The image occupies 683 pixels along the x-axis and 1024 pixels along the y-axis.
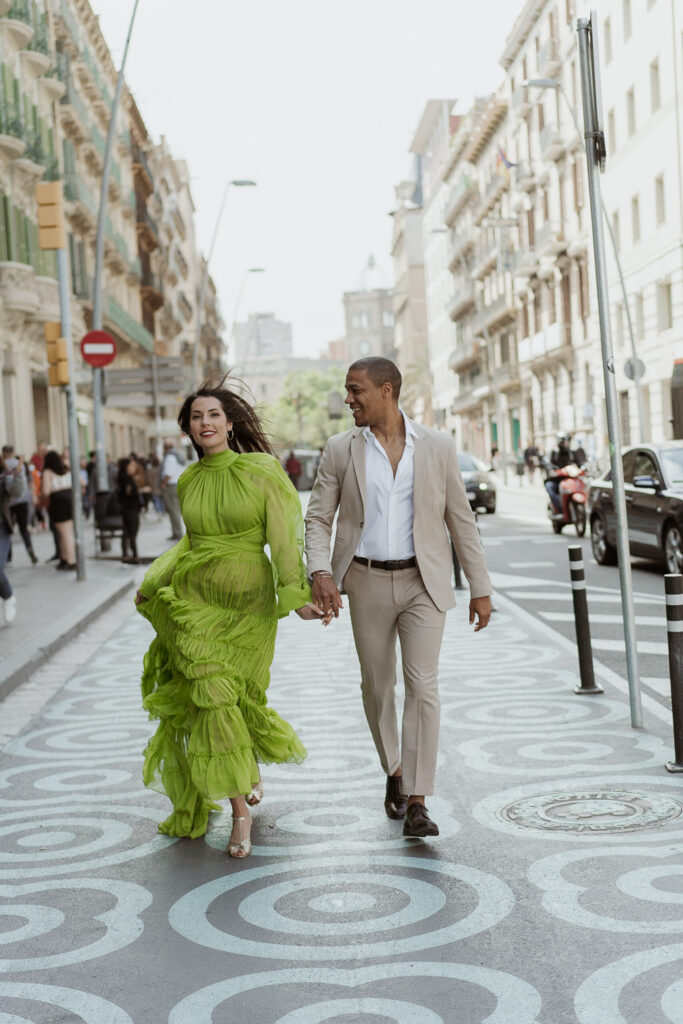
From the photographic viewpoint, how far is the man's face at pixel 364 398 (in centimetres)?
537

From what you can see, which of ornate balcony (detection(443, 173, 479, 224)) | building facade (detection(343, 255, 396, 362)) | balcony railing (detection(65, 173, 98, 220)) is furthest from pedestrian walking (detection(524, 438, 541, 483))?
building facade (detection(343, 255, 396, 362))

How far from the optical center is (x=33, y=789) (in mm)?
6609

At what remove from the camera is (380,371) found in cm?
539

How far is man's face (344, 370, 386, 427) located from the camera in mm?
5367

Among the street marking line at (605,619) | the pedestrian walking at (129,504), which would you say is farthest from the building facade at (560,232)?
the street marking line at (605,619)

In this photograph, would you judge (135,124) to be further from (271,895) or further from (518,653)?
(271,895)

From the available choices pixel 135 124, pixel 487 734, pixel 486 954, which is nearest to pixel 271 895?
pixel 486 954

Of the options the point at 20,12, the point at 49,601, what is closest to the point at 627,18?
the point at 20,12

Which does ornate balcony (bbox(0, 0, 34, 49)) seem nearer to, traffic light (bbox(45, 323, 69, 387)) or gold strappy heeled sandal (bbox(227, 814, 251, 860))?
traffic light (bbox(45, 323, 69, 387))

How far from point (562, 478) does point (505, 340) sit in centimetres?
4715

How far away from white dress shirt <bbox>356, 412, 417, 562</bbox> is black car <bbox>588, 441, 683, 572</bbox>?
9886mm

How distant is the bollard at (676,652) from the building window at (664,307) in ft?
106

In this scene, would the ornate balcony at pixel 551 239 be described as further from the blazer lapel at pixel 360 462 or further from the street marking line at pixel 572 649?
the blazer lapel at pixel 360 462

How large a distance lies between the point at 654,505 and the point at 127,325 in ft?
129
